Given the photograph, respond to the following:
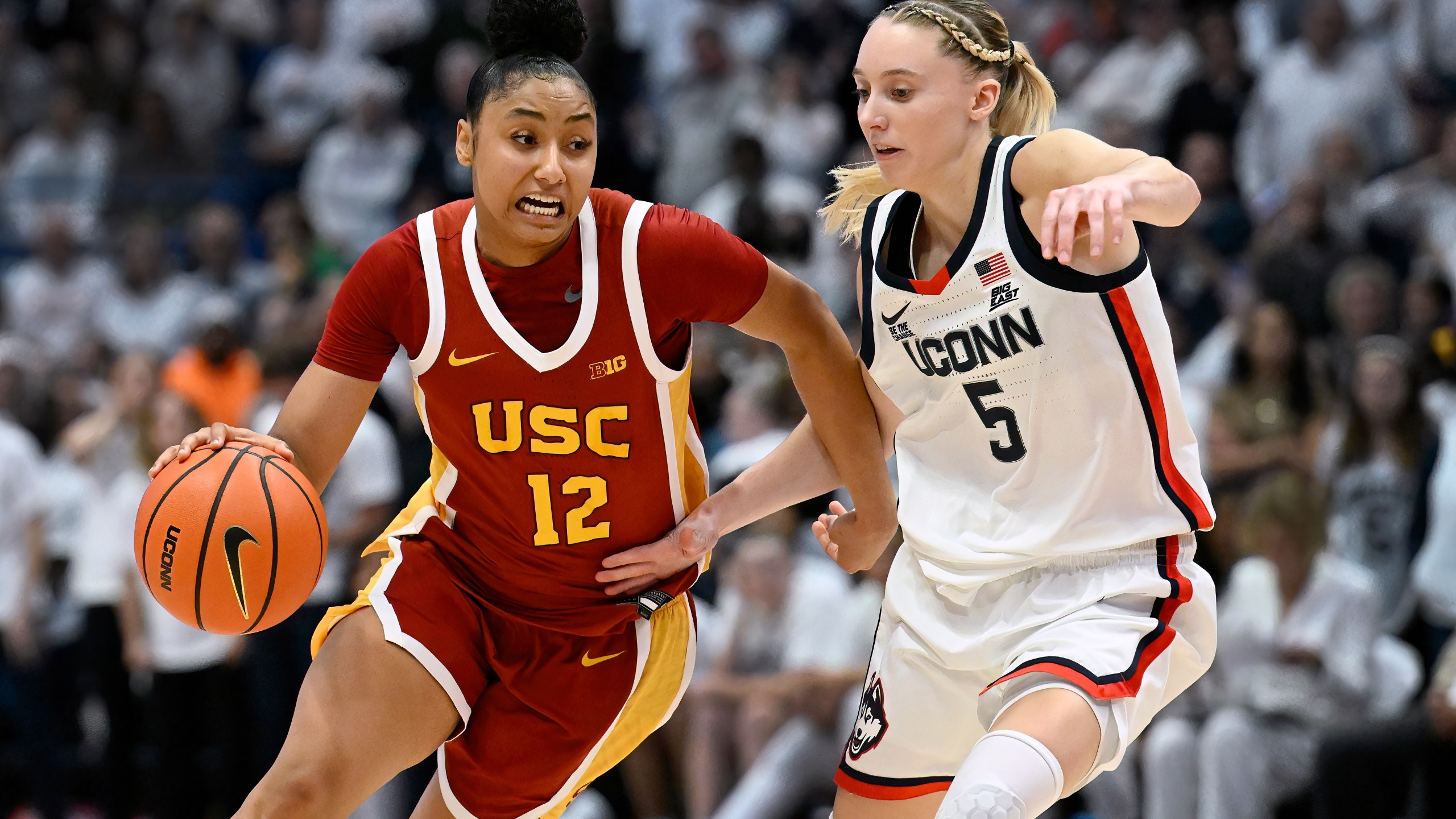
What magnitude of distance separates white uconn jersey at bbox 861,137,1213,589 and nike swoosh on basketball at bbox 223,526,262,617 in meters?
1.56

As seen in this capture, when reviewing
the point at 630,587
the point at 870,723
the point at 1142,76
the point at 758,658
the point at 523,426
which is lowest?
the point at 758,658

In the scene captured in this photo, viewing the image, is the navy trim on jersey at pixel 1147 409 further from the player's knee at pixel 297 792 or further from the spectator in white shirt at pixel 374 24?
the spectator in white shirt at pixel 374 24

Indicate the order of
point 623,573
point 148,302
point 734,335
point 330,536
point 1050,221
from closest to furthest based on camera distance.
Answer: point 1050,221
point 623,573
point 330,536
point 734,335
point 148,302

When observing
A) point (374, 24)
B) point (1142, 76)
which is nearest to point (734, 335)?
point (1142, 76)

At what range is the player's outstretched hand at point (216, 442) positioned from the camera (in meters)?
3.70

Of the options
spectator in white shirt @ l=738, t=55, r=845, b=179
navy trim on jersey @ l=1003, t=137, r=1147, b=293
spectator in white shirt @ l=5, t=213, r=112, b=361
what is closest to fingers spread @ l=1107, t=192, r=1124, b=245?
navy trim on jersey @ l=1003, t=137, r=1147, b=293

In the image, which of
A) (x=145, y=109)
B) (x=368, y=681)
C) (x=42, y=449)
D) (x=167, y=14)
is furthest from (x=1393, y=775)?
(x=167, y=14)

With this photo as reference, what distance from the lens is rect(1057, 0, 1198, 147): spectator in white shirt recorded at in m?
9.59

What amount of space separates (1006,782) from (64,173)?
35.1ft

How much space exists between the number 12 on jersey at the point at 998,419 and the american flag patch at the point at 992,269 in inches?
9.0

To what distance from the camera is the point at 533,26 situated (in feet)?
12.1

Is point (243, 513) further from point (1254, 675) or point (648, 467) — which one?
point (1254, 675)

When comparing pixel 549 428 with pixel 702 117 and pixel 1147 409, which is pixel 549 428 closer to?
pixel 1147 409

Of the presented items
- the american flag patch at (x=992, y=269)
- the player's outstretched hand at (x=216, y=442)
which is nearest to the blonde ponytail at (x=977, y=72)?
the american flag patch at (x=992, y=269)
